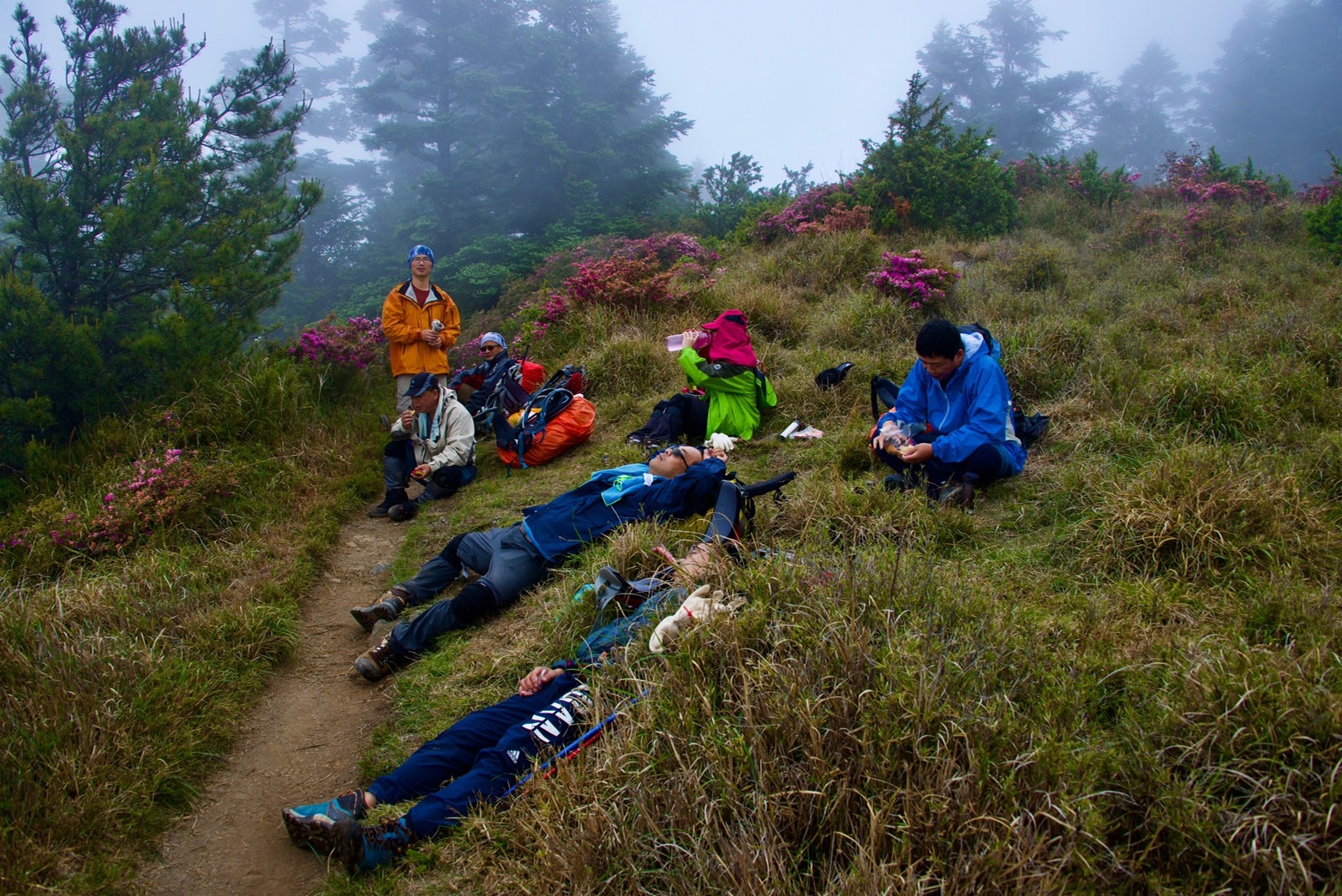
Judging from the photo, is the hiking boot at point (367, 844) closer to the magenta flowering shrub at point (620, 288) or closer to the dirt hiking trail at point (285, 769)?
the dirt hiking trail at point (285, 769)

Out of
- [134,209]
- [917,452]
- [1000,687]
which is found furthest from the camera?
[134,209]

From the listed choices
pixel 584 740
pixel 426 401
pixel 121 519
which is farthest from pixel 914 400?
pixel 121 519

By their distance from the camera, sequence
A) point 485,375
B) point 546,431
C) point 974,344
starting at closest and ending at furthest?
point 974,344 → point 546,431 → point 485,375

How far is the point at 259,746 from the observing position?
340cm

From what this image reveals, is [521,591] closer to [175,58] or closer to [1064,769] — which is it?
[1064,769]

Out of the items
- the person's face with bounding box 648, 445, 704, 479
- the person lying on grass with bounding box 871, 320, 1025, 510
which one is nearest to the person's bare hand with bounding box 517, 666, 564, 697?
the person's face with bounding box 648, 445, 704, 479

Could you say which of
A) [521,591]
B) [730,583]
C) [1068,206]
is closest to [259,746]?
[521,591]

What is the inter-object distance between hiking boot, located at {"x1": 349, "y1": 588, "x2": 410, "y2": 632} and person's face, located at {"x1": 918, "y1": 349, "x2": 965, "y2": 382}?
364 centimetres

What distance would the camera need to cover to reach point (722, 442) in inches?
244

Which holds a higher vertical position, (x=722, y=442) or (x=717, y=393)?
(x=717, y=393)

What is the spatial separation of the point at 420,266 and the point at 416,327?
0.61 m

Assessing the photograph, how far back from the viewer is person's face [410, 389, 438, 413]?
20.1ft

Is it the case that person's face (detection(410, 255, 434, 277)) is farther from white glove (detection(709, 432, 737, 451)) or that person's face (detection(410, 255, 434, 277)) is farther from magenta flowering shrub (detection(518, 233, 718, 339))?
white glove (detection(709, 432, 737, 451))

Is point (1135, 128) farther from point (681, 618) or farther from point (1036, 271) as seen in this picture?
point (681, 618)
